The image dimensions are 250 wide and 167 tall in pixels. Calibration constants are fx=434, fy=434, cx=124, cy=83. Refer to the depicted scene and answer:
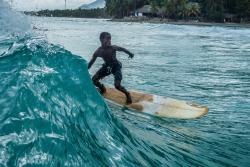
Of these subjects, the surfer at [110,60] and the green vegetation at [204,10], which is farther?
the green vegetation at [204,10]

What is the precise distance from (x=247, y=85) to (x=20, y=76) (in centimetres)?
1221

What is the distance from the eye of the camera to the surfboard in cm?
1079

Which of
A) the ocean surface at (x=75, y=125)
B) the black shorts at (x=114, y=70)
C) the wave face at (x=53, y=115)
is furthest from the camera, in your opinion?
the black shorts at (x=114, y=70)

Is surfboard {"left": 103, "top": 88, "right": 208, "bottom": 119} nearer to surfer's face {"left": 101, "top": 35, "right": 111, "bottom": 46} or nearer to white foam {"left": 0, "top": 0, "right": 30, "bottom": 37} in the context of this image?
surfer's face {"left": 101, "top": 35, "right": 111, "bottom": 46}

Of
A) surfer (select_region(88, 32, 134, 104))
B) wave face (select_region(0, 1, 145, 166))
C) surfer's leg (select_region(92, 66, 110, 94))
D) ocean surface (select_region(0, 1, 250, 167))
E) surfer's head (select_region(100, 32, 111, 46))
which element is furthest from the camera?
surfer's leg (select_region(92, 66, 110, 94))

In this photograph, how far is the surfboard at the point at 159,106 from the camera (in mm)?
10789

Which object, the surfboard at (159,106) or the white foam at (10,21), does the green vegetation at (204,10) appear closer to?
the surfboard at (159,106)

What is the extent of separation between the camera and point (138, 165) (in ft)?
20.5

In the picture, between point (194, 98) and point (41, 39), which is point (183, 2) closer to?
point (194, 98)

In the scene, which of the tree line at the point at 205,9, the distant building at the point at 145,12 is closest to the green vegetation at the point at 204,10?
the tree line at the point at 205,9

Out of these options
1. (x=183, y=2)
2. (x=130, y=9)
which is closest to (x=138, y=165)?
(x=183, y=2)

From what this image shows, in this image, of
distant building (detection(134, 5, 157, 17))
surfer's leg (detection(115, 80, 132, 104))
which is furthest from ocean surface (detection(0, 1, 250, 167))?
distant building (detection(134, 5, 157, 17))

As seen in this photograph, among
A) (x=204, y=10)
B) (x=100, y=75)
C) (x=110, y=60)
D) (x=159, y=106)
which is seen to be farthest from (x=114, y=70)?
(x=204, y=10)

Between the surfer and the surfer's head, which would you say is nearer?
the surfer's head
